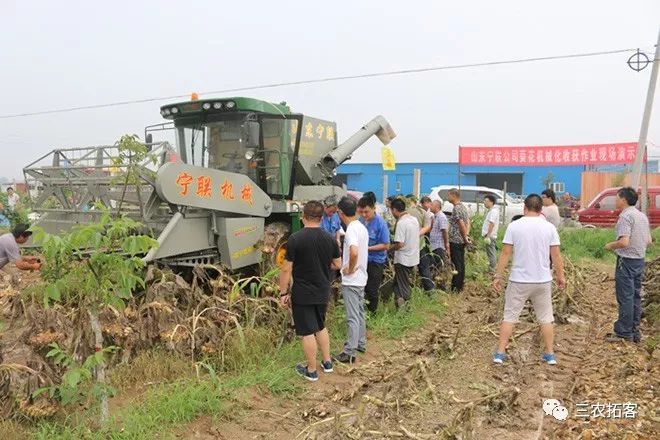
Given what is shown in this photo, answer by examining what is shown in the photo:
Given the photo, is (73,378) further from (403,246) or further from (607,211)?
(607,211)

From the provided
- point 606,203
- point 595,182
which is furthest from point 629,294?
point 595,182

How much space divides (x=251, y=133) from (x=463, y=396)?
409 cm

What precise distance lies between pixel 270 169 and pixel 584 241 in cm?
909

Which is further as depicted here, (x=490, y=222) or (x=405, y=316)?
(x=490, y=222)

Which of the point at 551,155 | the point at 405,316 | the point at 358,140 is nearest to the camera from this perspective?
the point at 405,316

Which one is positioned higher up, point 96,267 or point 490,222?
point 490,222

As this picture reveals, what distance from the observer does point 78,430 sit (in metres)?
3.42

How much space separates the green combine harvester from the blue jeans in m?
3.80

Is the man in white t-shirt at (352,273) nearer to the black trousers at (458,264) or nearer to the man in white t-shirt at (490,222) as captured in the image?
the black trousers at (458,264)

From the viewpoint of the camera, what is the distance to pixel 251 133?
22.3 feet

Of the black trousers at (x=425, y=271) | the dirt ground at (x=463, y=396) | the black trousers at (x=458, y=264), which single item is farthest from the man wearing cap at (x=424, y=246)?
the dirt ground at (x=463, y=396)

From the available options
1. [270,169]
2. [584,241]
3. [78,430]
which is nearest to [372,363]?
[78,430]

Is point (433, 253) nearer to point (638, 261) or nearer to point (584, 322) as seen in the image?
point (584, 322)

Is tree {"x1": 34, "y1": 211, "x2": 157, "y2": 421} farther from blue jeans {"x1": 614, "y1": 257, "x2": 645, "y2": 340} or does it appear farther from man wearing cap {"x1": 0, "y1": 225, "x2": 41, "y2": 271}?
blue jeans {"x1": 614, "y1": 257, "x2": 645, "y2": 340}
